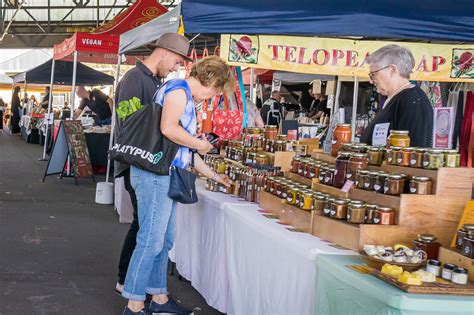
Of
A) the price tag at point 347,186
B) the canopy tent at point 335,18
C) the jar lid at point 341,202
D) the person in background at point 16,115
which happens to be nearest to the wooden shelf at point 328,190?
the price tag at point 347,186

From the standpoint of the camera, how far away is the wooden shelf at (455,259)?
2.05 m

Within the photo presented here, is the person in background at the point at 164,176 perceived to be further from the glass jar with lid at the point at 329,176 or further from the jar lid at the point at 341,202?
the jar lid at the point at 341,202

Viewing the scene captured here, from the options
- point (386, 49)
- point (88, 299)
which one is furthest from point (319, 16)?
point (88, 299)

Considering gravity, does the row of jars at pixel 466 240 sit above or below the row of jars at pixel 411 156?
below

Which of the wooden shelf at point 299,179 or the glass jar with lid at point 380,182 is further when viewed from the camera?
the wooden shelf at point 299,179

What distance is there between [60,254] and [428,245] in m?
3.53

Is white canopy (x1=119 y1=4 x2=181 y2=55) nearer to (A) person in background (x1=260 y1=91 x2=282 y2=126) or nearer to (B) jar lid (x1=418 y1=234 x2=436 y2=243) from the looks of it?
(B) jar lid (x1=418 y1=234 x2=436 y2=243)

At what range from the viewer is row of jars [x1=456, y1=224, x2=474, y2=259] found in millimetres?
2053

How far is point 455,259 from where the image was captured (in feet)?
6.98

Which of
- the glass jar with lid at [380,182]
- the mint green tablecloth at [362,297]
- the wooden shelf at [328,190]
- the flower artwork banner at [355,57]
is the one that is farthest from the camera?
the flower artwork banner at [355,57]

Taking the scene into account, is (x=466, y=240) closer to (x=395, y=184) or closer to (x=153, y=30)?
(x=395, y=184)

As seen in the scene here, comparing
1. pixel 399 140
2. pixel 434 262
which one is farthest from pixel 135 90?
pixel 434 262

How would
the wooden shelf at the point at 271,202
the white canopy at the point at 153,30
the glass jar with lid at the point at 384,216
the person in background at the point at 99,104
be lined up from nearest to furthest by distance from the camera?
the glass jar with lid at the point at 384,216
the wooden shelf at the point at 271,202
the white canopy at the point at 153,30
the person in background at the point at 99,104

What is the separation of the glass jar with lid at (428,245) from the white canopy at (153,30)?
2.56m
